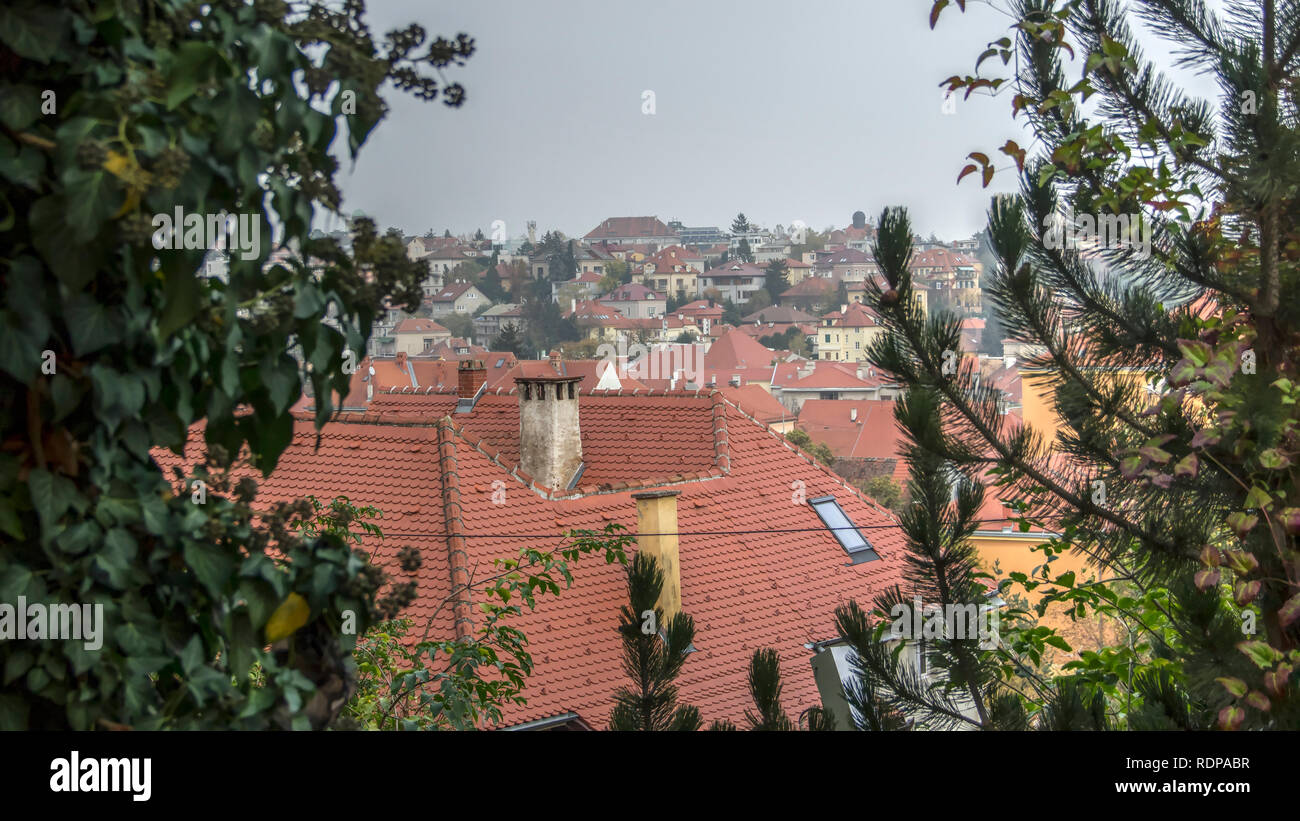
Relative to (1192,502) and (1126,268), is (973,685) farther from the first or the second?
(1126,268)

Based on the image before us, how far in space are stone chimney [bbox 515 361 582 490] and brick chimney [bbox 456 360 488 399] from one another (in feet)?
12.3

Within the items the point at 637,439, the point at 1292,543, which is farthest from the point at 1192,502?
the point at 637,439

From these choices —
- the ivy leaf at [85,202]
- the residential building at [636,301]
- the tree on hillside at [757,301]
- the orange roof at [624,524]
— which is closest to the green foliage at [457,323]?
the orange roof at [624,524]

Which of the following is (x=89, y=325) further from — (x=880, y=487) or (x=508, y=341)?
(x=880, y=487)

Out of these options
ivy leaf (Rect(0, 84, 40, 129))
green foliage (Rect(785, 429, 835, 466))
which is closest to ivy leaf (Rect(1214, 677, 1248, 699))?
ivy leaf (Rect(0, 84, 40, 129))

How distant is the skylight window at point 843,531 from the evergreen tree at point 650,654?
1106 cm

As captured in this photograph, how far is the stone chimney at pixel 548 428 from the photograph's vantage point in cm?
1598

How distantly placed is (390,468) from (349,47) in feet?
39.1

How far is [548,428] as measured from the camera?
16016mm

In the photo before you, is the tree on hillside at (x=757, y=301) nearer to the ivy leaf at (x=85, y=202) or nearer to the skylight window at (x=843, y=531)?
the skylight window at (x=843, y=531)

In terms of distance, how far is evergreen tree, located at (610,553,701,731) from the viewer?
3.11 metres

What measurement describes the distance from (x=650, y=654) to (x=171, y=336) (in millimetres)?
1988

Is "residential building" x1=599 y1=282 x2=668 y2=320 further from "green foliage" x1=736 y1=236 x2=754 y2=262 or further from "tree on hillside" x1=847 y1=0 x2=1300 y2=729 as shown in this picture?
"tree on hillside" x1=847 y1=0 x2=1300 y2=729

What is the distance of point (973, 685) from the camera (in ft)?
11.6
